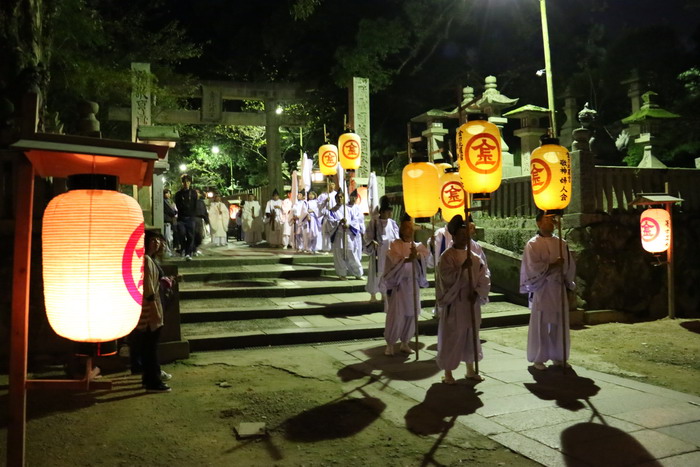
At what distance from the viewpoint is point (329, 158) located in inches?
613

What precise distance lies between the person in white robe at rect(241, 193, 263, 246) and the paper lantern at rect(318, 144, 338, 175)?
7756 mm

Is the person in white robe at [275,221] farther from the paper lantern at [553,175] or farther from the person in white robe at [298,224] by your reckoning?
the paper lantern at [553,175]

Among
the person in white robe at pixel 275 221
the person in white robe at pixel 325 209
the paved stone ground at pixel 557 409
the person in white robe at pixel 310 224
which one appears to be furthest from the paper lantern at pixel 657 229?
the person in white robe at pixel 275 221

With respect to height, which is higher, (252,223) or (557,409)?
(252,223)

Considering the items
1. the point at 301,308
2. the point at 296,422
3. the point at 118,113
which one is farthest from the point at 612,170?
the point at 118,113

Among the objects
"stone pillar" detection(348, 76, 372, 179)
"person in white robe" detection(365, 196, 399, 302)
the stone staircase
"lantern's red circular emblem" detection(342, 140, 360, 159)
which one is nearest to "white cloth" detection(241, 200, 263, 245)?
"stone pillar" detection(348, 76, 372, 179)

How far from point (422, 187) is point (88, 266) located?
6.51m

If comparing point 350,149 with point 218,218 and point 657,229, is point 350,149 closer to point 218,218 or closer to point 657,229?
point 657,229

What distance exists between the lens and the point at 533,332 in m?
7.45

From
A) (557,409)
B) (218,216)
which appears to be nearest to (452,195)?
(557,409)

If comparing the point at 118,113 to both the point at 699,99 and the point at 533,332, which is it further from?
the point at 699,99

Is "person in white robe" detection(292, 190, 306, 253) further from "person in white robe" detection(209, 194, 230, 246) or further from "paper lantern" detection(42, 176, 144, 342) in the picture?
"paper lantern" detection(42, 176, 144, 342)

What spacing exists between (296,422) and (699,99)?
18899 mm

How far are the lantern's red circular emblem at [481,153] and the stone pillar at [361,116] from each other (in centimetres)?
954
